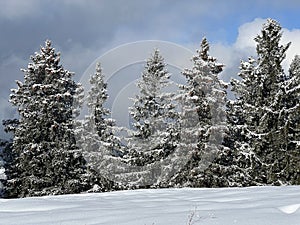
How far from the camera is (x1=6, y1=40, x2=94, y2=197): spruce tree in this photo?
19.7 metres

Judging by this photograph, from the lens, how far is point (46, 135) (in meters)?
20.4

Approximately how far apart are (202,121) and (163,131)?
256cm

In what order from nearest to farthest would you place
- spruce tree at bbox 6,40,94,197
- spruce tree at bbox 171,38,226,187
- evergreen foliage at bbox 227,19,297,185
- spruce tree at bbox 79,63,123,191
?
spruce tree at bbox 171,38,226,187, spruce tree at bbox 6,40,94,197, evergreen foliage at bbox 227,19,297,185, spruce tree at bbox 79,63,123,191

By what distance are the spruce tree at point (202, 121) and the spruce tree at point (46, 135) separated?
18.0ft

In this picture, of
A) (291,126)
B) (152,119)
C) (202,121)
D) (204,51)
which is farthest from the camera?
(152,119)

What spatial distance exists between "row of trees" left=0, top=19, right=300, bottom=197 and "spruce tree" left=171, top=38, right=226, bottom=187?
5cm

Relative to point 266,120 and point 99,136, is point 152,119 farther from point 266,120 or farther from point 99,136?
point 266,120

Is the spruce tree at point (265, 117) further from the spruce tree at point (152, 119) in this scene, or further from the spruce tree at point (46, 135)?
the spruce tree at point (46, 135)

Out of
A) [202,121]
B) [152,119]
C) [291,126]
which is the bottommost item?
[291,126]

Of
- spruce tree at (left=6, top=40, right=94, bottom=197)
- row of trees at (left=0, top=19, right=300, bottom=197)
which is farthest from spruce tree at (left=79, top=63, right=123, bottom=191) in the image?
spruce tree at (left=6, top=40, right=94, bottom=197)

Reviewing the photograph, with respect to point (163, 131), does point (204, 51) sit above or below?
above

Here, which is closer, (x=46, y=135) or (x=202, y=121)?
(x=202, y=121)

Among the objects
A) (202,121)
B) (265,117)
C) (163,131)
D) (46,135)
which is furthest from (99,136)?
(265,117)

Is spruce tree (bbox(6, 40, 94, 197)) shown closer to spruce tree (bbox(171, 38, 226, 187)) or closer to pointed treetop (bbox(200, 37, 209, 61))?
spruce tree (bbox(171, 38, 226, 187))
